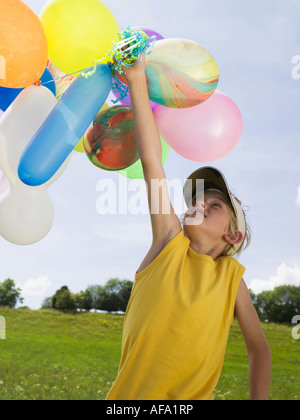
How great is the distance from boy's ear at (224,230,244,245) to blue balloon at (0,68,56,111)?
0.81 metres

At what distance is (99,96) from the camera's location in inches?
46.7

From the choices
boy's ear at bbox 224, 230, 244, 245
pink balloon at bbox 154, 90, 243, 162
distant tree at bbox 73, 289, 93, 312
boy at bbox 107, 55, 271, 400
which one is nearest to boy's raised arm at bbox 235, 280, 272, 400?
boy at bbox 107, 55, 271, 400

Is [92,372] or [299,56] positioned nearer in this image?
[299,56]

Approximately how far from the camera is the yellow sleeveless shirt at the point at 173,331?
3.54 ft

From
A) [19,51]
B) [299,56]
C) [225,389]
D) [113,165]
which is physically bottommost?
[225,389]

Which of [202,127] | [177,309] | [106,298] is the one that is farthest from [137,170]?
[106,298]

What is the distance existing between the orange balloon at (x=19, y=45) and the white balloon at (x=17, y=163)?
8cm

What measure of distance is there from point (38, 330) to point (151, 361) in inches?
295

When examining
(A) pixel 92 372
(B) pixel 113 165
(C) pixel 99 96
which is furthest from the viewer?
(A) pixel 92 372

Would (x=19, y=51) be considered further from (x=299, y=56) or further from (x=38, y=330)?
(x=38, y=330)

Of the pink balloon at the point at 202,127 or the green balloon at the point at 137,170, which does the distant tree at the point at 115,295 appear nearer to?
the green balloon at the point at 137,170

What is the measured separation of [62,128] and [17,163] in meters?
0.29

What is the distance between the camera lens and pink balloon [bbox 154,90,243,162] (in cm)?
147
